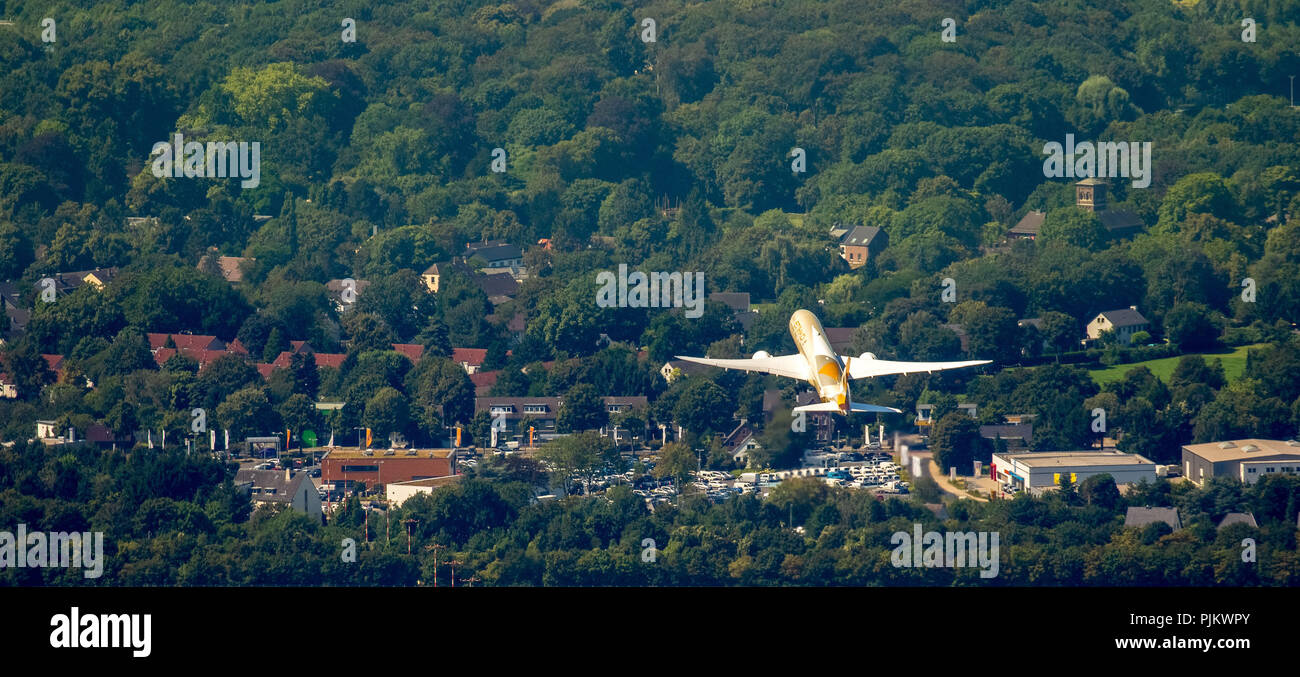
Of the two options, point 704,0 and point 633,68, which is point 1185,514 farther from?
point 704,0

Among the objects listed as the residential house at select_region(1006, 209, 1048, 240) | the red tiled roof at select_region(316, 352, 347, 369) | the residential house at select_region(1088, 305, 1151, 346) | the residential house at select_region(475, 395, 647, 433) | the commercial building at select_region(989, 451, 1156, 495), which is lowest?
the commercial building at select_region(989, 451, 1156, 495)

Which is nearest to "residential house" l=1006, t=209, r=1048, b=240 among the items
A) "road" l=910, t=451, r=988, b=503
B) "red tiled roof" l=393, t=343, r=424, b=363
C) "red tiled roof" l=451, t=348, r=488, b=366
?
"red tiled roof" l=451, t=348, r=488, b=366

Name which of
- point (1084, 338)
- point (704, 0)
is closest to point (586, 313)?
point (1084, 338)

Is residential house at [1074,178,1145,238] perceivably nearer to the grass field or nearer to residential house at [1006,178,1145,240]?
residential house at [1006,178,1145,240]

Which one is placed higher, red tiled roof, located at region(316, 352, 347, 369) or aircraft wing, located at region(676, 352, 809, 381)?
aircraft wing, located at region(676, 352, 809, 381)

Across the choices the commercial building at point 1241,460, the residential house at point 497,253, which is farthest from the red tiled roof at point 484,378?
the commercial building at point 1241,460

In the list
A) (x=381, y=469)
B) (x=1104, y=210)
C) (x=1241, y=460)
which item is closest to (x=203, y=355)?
(x=381, y=469)

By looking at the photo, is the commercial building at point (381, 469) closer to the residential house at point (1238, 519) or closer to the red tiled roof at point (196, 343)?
the red tiled roof at point (196, 343)
